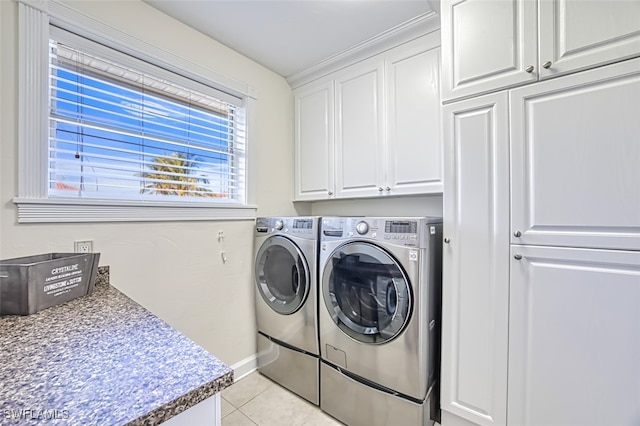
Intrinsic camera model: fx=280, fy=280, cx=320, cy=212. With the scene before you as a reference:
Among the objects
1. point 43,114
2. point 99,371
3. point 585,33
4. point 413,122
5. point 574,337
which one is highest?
point 585,33

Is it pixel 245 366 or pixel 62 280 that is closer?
pixel 62 280

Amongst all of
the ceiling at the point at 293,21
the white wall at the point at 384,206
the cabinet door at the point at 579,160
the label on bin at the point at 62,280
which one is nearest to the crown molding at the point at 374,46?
the ceiling at the point at 293,21

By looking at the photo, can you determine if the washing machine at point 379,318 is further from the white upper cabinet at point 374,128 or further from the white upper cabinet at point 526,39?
the white upper cabinet at point 526,39

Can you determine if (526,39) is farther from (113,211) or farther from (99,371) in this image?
(113,211)

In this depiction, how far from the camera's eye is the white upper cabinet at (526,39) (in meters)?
1.06

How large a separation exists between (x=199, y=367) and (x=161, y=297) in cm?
128

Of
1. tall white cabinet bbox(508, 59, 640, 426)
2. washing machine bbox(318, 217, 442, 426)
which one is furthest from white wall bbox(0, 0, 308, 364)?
tall white cabinet bbox(508, 59, 640, 426)

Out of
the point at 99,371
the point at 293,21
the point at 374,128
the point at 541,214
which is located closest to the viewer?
the point at 99,371

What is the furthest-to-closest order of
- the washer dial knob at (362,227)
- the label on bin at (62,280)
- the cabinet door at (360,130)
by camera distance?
the cabinet door at (360,130), the washer dial knob at (362,227), the label on bin at (62,280)

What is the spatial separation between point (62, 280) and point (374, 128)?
1.91 meters

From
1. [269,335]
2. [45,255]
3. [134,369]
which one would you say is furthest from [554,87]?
[45,255]

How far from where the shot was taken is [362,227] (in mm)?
1543

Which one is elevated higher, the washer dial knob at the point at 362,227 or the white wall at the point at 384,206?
the white wall at the point at 384,206

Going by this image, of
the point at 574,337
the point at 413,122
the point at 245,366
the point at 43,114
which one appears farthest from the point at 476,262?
the point at 43,114
